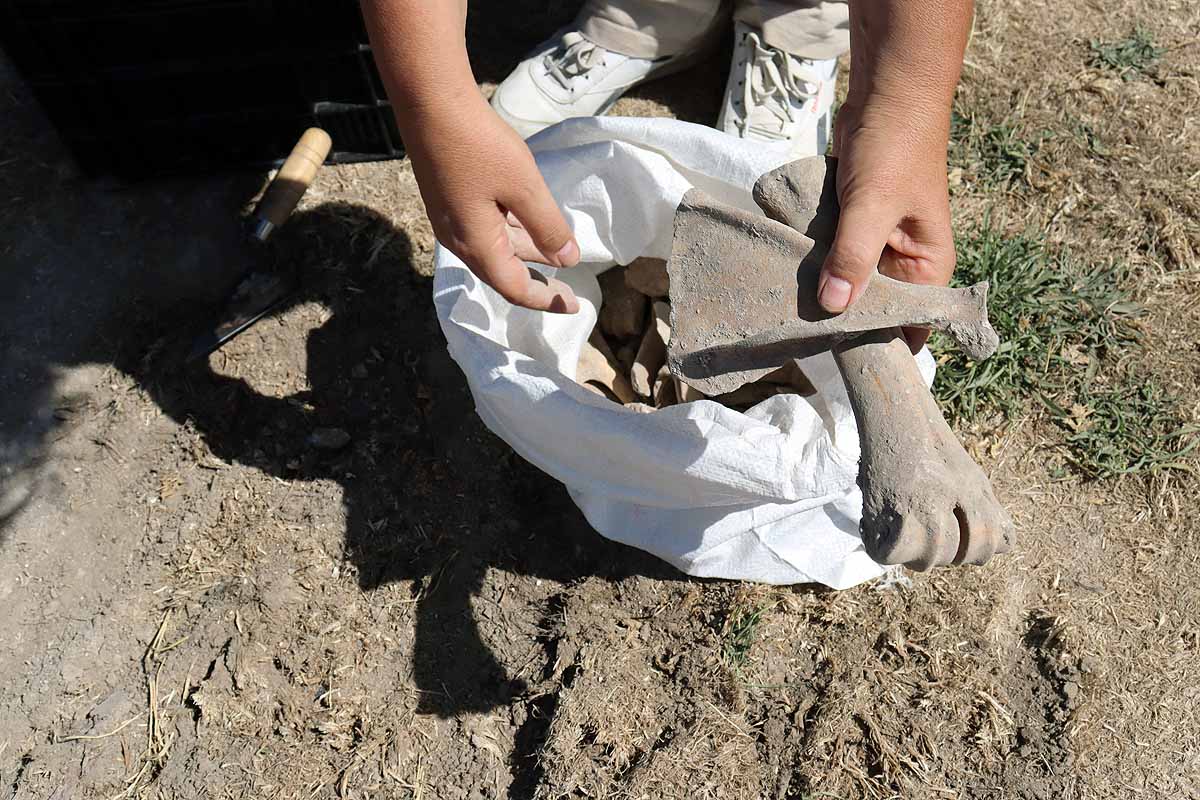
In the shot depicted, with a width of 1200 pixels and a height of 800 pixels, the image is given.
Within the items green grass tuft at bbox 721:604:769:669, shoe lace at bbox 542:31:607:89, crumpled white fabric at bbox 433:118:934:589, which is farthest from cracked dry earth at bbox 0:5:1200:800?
shoe lace at bbox 542:31:607:89

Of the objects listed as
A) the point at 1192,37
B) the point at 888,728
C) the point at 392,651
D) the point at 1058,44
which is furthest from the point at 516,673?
the point at 1192,37

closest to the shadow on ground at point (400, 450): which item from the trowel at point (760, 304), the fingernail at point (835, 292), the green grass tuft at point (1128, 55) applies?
the trowel at point (760, 304)

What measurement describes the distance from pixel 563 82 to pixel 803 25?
25.7 inches

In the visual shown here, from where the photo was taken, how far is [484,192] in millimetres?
1308

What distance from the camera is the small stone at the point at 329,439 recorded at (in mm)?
2014

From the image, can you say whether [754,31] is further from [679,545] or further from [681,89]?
[679,545]

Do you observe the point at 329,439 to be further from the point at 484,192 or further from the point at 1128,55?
the point at 1128,55

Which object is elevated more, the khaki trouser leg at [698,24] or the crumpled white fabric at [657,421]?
the khaki trouser leg at [698,24]

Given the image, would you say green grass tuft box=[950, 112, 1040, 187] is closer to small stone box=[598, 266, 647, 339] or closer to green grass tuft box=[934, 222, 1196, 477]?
green grass tuft box=[934, 222, 1196, 477]

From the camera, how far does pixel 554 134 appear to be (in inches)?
73.9

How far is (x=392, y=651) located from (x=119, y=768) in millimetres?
592

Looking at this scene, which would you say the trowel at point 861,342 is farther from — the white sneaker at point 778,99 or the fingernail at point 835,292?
the white sneaker at point 778,99

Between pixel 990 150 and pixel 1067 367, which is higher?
pixel 990 150

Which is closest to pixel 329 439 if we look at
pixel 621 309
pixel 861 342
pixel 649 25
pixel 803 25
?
pixel 621 309
